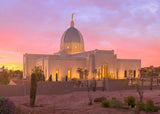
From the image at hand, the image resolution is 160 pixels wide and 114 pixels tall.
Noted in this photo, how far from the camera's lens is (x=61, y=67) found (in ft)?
172

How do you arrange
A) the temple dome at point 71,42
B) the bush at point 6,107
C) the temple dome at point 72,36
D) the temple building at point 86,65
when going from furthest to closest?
1. the temple dome at point 72,36
2. the temple dome at point 71,42
3. the temple building at point 86,65
4. the bush at point 6,107

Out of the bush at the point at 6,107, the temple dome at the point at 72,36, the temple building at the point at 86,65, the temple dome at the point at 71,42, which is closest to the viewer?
the bush at the point at 6,107

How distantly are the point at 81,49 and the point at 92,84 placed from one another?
142ft

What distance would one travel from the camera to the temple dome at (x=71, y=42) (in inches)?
2625

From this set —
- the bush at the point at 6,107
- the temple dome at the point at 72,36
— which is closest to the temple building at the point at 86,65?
the temple dome at the point at 72,36

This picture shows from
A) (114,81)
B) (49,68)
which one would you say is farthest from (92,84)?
(49,68)

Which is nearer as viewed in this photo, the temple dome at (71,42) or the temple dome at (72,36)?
the temple dome at (71,42)

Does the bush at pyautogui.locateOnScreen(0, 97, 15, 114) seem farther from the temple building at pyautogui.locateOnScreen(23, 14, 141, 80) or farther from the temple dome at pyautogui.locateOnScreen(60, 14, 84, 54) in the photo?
the temple dome at pyautogui.locateOnScreen(60, 14, 84, 54)

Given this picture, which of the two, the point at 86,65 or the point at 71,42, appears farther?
the point at 71,42

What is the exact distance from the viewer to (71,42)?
66312mm

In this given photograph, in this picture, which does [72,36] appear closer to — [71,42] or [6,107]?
[71,42]

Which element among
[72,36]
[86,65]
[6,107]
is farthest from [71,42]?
[6,107]

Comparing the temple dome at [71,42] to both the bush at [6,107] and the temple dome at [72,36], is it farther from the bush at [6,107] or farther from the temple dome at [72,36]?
the bush at [6,107]

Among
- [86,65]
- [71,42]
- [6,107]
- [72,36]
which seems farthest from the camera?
[72,36]
